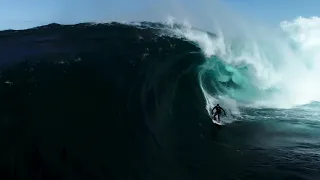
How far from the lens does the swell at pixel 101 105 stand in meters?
9.45

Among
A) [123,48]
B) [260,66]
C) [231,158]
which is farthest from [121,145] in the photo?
[260,66]

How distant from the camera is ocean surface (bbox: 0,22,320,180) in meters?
9.69

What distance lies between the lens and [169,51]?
1955 centimetres

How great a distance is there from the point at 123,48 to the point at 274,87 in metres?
16.5

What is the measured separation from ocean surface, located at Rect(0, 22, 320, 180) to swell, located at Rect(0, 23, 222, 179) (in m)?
0.04

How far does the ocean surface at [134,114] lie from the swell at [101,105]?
0.13ft

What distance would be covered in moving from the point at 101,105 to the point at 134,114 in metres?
1.29

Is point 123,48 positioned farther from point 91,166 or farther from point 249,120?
point 91,166

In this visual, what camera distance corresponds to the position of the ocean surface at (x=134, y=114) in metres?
9.69

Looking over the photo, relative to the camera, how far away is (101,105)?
493 inches

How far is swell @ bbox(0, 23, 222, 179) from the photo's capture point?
31.0ft

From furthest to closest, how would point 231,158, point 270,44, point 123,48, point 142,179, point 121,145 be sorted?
1. point 270,44
2. point 123,48
3. point 231,158
4. point 121,145
5. point 142,179

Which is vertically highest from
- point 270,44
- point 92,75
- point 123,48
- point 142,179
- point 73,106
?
point 270,44

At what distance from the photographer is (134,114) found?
12.9 m
